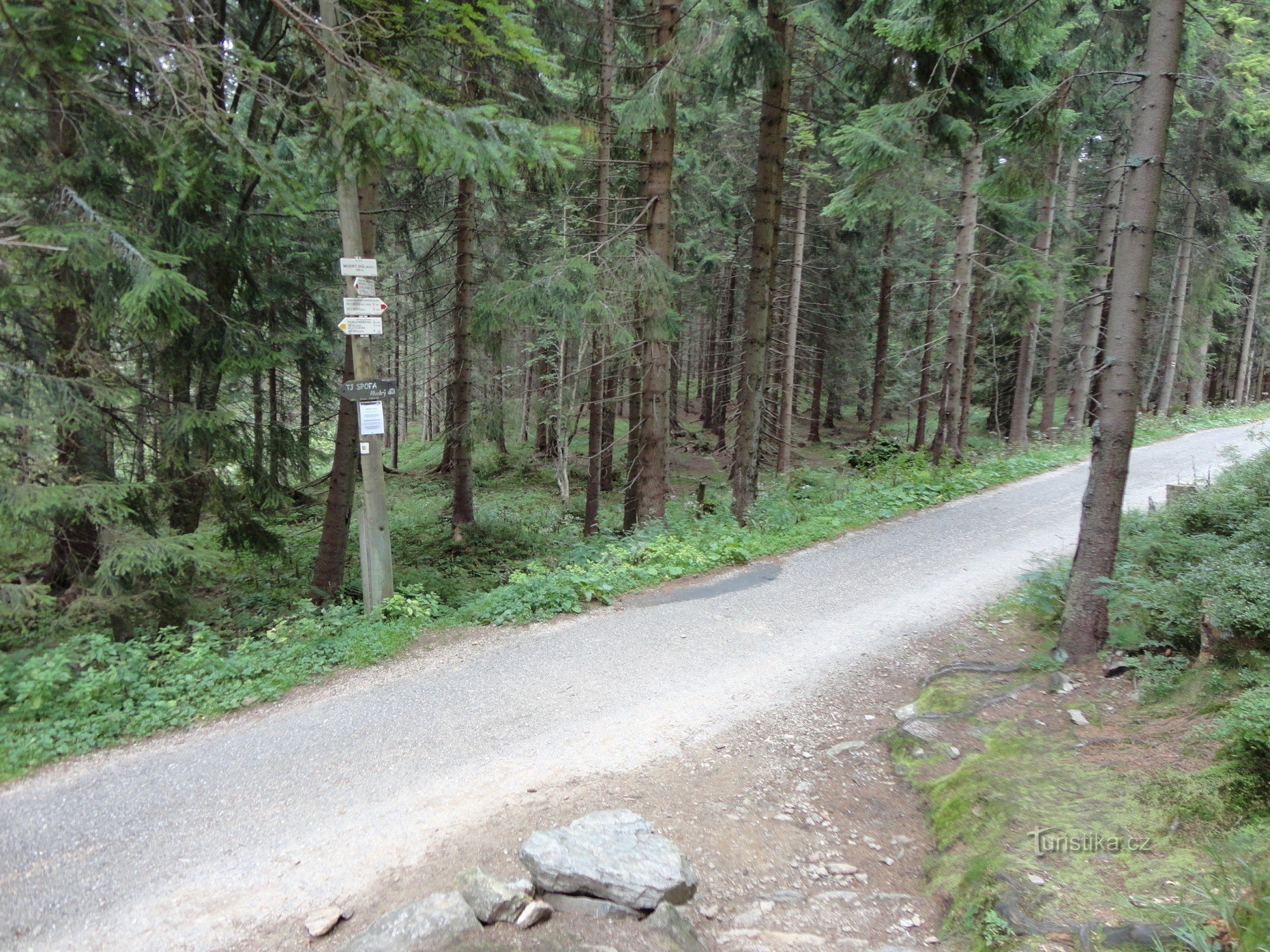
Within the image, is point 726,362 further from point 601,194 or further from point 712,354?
point 601,194

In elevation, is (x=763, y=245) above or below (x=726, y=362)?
above

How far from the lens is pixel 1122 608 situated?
5938 millimetres

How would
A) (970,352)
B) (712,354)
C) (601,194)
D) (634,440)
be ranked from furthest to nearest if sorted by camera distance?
(712,354), (970,352), (634,440), (601,194)

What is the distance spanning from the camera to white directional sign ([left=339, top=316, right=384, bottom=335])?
707cm

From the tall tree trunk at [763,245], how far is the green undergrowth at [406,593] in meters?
1.22

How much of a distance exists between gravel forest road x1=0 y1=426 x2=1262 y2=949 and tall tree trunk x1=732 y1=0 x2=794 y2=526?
11.1 feet

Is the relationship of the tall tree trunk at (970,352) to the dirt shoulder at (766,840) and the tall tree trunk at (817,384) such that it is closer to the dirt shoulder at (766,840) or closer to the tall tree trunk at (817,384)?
the tall tree trunk at (817,384)

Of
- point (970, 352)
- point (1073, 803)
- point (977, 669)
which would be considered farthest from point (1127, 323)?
point (970, 352)

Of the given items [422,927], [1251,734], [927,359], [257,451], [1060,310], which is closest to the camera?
[422,927]

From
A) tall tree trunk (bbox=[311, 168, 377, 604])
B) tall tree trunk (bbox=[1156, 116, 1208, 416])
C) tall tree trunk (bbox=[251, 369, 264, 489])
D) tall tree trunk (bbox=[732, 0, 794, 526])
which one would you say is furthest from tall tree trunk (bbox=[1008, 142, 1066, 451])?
tall tree trunk (bbox=[251, 369, 264, 489])

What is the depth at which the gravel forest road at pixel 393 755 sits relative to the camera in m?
3.69

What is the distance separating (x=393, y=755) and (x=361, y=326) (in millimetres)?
4374

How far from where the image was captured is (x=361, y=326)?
23.4ft

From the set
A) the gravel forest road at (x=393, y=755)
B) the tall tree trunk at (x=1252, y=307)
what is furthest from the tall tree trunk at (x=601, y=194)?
the tall tree trunk at (x=1252, y=307)
